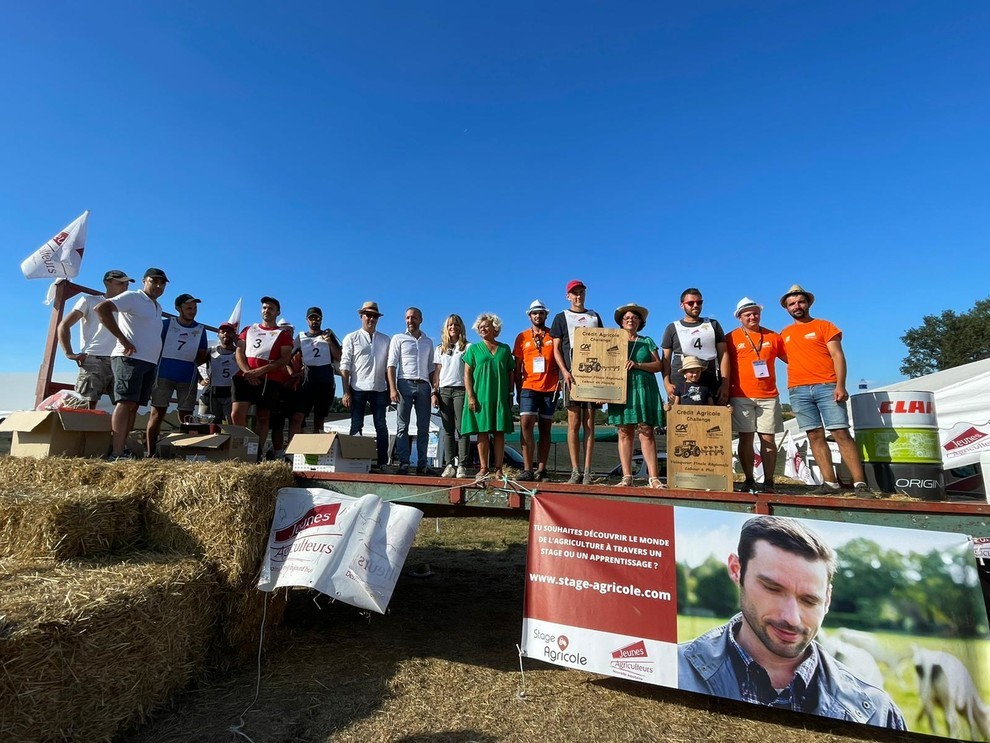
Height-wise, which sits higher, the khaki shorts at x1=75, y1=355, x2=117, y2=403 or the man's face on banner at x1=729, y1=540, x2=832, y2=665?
the khaki shorts at x1=75, y1=355, x2=117, y2=403

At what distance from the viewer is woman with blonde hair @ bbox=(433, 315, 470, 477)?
5668 millimetres

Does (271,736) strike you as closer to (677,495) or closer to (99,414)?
(677,495)

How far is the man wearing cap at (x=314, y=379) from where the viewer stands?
6195 mm

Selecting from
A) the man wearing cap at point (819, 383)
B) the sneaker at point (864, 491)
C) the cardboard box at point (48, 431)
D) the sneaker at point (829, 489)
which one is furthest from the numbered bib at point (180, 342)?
the sneaker at point (864, 491)

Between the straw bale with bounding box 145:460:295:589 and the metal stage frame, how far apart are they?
501 millimetres

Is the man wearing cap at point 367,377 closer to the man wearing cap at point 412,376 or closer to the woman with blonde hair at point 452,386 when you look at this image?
the man wearing cap at point 412,376

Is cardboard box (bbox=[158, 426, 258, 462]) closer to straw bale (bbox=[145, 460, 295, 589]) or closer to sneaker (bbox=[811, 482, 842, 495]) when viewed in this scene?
straw bale (bbox=[145, 460, 295, 589])

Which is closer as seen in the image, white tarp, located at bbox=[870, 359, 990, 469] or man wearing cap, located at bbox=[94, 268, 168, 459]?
man wearing cap, located at bbox=[94, 268, 168, 459]

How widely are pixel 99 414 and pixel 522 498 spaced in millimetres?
4044

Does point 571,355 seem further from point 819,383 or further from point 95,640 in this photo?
point 95,640

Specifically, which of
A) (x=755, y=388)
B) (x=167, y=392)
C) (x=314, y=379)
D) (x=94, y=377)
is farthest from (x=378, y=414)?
(x=755, y=388)

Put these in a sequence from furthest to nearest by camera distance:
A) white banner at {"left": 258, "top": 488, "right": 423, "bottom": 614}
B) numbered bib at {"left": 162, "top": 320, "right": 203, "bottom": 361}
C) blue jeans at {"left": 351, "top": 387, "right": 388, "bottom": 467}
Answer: blue jeans at {"left": 351, "top": 387, "right": 388, "bottom": 467}, numbered bib at {"left": 162, "top": 320, "right": 203, "bottom": 361}, white banner at {"left": 258, "top": 488, "right": 423, "bottom": 614}

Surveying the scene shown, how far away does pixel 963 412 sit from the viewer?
828cm

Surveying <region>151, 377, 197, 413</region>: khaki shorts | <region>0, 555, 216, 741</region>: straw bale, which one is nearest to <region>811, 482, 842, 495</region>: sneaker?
<region>0, 555, 216, 741</region>: straw bale
